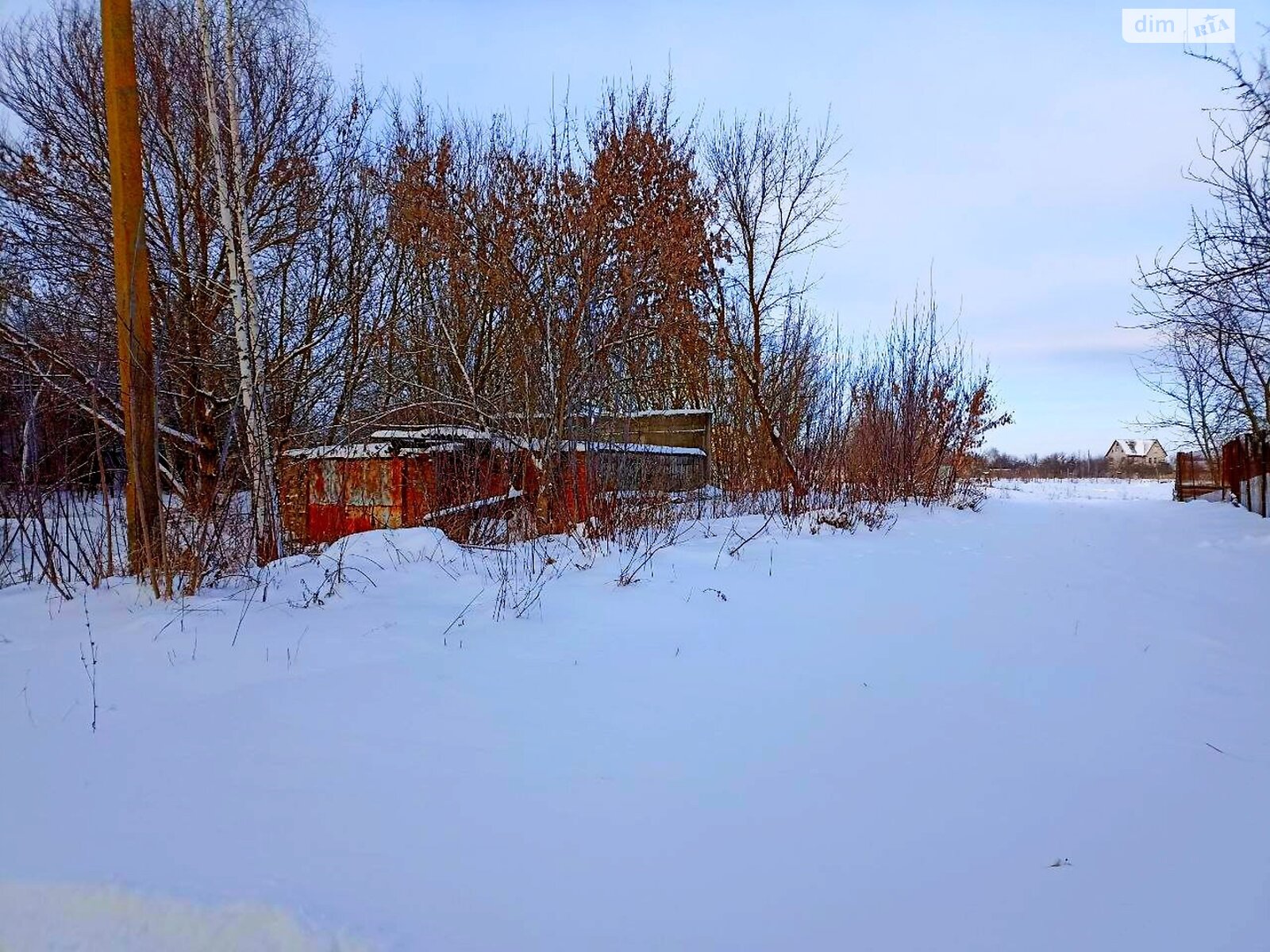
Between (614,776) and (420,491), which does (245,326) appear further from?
(614,776)

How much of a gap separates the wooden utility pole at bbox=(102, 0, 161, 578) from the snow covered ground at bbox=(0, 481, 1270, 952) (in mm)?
431

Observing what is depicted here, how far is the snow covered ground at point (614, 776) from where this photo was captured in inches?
51.8

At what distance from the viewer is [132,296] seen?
3494 millimetres

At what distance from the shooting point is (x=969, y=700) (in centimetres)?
247

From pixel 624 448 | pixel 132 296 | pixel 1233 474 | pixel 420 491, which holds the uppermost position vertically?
pixel 132 296

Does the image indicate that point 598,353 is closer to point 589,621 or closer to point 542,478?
point 542,478

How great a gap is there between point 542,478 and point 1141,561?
492cm

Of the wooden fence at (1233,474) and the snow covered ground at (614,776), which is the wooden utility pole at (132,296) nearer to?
the snow covered ground at (614,776)

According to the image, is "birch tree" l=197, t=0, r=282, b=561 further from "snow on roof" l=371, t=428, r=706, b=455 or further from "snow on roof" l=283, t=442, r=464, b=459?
"snow on roof" l=371, t=428, r=706, b=455

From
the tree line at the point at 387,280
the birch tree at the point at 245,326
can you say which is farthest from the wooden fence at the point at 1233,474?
the birch tree at the point at 245,326

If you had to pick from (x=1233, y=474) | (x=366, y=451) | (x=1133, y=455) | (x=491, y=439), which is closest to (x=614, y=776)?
(x=491, y=439)

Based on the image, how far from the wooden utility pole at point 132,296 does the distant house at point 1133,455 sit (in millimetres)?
60702

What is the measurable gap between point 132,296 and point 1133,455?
238 feet

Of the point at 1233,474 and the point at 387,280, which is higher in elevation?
the point at 387,280
